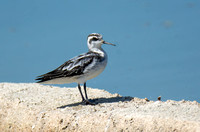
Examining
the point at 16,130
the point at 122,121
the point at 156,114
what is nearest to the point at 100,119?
the point at 122,121

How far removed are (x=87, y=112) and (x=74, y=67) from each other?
4.25ft

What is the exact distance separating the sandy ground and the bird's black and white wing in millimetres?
959

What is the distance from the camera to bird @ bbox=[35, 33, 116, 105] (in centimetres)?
957

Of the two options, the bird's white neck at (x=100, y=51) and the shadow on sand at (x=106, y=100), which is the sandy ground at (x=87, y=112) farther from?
the bird's white neck at (x=100, y=51)

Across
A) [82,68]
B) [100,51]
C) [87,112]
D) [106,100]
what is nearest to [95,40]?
[100,51]

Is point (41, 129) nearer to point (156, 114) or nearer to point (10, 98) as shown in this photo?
point (10, 98)

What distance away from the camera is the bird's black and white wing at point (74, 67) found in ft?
31.4

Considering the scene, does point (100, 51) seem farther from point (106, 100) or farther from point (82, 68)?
point (106, 100)

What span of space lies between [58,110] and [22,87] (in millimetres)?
3317

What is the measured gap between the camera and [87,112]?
926 cm

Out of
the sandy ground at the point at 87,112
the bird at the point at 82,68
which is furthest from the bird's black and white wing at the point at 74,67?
the sandy ground at the point at 87,112

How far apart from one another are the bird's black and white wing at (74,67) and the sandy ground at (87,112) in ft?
3.15

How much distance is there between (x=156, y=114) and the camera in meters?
8.32

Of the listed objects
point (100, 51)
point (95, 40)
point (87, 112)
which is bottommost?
point (87, 112)
